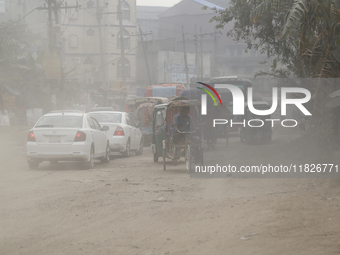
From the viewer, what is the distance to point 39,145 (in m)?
13.2

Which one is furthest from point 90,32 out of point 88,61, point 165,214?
point 165,214

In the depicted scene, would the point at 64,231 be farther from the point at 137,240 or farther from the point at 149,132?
the point at 149,132

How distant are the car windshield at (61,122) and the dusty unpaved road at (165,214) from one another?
183 centimetres

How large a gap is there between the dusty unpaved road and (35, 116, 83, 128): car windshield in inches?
71.9

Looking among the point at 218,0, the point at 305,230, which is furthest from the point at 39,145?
the point at 218,0

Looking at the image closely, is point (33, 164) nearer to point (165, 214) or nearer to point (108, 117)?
point (108, 117)

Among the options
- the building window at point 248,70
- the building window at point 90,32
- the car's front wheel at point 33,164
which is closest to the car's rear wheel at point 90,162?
the car's front wheel at point 33,164

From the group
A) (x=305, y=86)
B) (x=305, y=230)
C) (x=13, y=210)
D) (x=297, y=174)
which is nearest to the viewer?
(x=305, y=230)

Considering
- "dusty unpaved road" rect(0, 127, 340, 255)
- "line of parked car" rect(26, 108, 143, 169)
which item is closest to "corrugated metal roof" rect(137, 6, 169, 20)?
"line of parked car" rect(26, 108, 143, 169)

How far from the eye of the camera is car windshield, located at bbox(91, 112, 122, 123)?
17.8m

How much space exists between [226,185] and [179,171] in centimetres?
279

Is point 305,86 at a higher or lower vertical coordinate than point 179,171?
higher

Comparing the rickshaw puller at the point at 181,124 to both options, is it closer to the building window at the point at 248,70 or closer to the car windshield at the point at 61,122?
the car windshield at the point at 61,122

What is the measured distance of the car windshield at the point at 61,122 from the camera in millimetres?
13625
